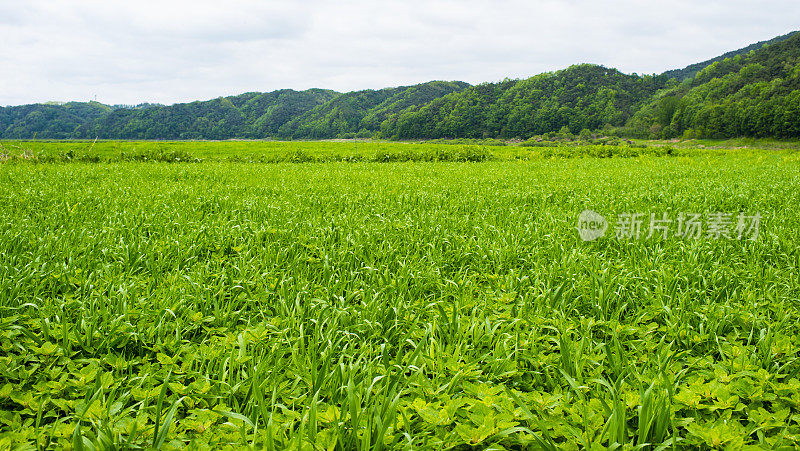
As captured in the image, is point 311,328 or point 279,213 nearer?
point 311,328

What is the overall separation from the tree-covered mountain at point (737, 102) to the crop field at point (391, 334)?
7359 centimetres

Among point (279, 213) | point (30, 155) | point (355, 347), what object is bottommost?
point (355, 347)

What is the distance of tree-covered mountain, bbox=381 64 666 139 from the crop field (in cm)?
9491

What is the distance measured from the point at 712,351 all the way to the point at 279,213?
536 centimetres

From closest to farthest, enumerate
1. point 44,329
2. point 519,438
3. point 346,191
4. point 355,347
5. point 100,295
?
point 519,438 → point 44,329 → point 355,347 → point 100,295 → point 346,191

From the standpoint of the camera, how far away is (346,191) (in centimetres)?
872

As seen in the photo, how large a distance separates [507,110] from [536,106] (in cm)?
686

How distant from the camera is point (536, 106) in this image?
319ft

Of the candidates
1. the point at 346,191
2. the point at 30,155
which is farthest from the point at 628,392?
the point at 30,155

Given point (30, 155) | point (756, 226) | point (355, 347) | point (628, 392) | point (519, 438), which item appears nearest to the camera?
point (519, 438)

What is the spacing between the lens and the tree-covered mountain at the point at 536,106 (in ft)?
300

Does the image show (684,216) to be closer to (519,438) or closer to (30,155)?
(519,438)

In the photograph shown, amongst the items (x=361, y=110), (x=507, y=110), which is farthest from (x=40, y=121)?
(x=507, y=110)

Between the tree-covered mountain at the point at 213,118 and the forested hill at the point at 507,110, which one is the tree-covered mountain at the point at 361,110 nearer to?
the forested hill at the point at 507,110
